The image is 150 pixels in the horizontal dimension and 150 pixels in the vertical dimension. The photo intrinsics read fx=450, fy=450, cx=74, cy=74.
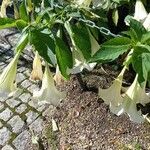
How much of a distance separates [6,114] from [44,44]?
2230 mm

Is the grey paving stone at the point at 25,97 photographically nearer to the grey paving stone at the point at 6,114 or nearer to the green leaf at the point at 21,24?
the grey paving stone at the point at 6,114

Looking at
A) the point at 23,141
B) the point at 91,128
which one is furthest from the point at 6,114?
the point at 91,128

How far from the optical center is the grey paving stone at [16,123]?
3644mm

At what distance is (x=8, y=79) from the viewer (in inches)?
73.3

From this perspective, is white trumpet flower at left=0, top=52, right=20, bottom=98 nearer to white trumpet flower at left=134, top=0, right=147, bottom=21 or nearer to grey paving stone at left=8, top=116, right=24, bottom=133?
white trumpet flower at left=134, top=0, right=147, bottom=21

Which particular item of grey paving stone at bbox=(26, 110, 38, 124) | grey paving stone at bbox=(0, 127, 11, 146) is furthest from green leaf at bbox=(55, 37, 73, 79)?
grey paving stone at bbox=(26, 110, 38, 124)

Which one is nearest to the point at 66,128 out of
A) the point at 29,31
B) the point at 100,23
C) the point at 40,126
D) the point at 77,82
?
the point at 40,126

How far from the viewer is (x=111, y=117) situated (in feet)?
11.8

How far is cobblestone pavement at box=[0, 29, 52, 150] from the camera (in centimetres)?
353

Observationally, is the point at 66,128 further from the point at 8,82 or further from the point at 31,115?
the point at 8,82

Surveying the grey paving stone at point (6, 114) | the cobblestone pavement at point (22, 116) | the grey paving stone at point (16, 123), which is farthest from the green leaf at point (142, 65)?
the grey paving stone at point (6, 114)

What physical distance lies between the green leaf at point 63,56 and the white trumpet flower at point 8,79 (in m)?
0.20

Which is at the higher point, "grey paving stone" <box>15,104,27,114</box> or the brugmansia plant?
the brugmansia plant

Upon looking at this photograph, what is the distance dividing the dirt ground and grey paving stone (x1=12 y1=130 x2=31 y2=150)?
0.15 meters
